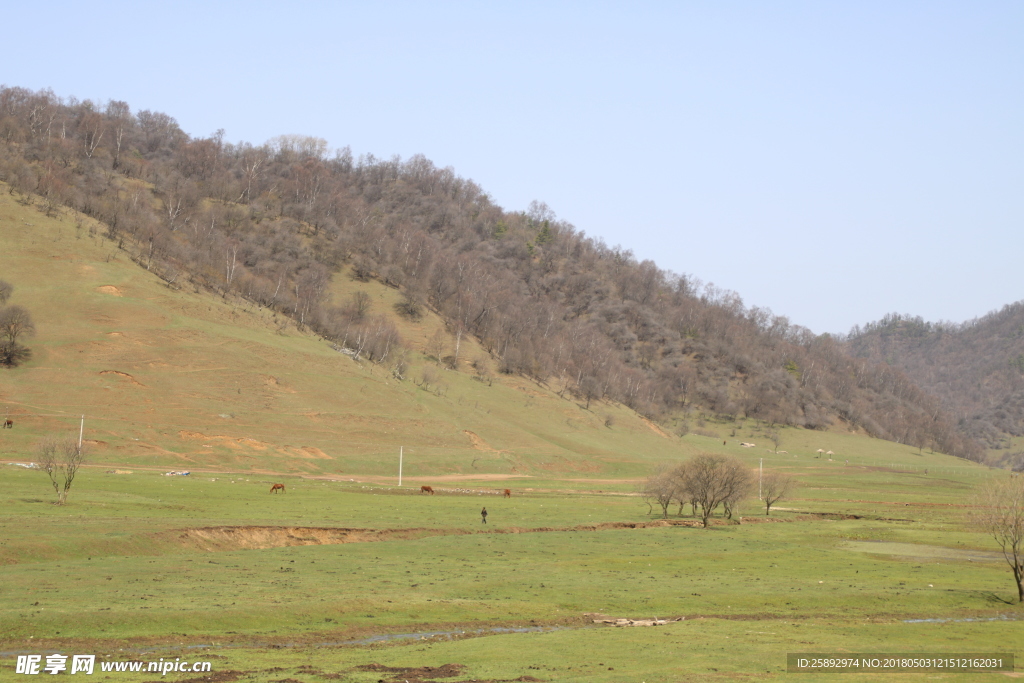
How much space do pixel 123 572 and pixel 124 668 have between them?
1361cm

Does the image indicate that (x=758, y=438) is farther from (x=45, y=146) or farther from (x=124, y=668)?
(x=124, y=668)

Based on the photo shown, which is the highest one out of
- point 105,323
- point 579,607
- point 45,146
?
point 45,146

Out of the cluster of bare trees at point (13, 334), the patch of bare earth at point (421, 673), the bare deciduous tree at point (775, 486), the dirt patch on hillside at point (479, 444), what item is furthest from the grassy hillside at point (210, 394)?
the patch of bare earth at point (421, 673)

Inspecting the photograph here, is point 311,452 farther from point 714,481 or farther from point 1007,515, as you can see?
point 1007,515

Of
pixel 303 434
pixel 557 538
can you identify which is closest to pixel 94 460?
pixel 303 434

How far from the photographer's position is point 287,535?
4731cm

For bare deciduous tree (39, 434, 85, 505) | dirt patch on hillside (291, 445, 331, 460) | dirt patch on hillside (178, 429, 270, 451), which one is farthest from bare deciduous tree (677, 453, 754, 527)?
dirt patch on hillside (178, 429, 270, 451)

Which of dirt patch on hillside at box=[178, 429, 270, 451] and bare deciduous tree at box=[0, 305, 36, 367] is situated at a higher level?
bare deciduous tree at box=[0, 305, 36, 367]

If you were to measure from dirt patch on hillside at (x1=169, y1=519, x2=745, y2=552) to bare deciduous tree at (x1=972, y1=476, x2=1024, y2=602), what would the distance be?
27255mm

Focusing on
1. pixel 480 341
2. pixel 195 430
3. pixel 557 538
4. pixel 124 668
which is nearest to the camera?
pixel 124 668

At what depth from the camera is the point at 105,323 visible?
108m

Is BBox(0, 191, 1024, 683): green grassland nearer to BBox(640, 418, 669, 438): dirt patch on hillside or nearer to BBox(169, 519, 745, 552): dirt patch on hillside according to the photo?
BBox(169, 519, 745, 552): dirt patch on hillside

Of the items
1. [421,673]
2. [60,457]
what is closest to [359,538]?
[60,457]

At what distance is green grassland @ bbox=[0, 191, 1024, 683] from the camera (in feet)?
A: 85.0
